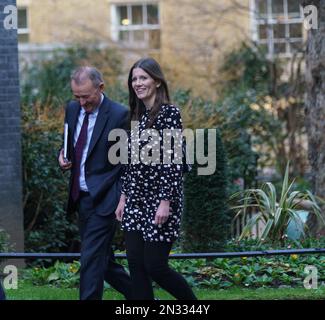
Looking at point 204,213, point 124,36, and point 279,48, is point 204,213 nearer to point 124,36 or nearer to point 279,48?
point 279,48

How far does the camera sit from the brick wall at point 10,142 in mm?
9773

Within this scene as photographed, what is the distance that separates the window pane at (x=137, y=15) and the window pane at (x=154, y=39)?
1.44 feet

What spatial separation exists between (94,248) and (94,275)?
0.19 meters

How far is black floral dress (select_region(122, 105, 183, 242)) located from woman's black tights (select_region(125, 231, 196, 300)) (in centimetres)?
6

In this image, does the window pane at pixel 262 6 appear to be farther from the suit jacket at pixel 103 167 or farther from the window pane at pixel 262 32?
the suit jacket at pixel 103 167

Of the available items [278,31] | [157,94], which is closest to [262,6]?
[278,31]

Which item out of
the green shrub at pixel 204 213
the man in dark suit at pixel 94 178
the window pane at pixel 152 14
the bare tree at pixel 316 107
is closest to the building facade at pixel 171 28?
the window pane at pixel 152 14

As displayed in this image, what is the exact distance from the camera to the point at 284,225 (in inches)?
372

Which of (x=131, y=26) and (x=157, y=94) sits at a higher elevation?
(x=131, y=26)

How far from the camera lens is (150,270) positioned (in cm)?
591

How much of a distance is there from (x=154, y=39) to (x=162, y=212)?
18732mm

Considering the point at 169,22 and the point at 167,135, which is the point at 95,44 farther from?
the point at 167,135
